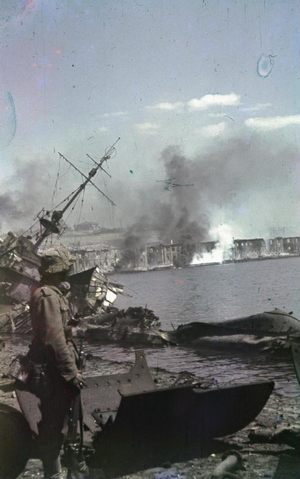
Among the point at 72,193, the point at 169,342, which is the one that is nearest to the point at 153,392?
the point at 169,342

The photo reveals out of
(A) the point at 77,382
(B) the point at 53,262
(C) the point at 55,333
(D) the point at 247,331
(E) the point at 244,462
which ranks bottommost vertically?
(E) the point at 244,462

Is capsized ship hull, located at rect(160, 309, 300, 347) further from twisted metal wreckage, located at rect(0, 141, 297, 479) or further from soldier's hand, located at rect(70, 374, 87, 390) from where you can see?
soldier's hand, located at rect(70, 374, 87, 390)

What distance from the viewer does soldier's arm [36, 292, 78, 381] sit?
17.1 ft

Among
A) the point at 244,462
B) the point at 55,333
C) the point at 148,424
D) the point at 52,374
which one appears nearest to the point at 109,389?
the point at 148,424

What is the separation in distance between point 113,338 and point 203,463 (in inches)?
814

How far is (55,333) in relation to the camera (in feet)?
17.4

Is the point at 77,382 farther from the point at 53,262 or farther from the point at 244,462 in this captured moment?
the point at 244,462

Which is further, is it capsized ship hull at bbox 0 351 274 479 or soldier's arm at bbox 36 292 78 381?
capsized ship hull at bbox 0 351 274 479

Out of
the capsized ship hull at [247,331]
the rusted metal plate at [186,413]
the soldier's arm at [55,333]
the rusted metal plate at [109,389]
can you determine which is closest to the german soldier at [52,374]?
the soldier's arm at [55,333]

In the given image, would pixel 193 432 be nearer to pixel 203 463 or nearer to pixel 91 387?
pixel 203 463

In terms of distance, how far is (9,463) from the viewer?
569cm

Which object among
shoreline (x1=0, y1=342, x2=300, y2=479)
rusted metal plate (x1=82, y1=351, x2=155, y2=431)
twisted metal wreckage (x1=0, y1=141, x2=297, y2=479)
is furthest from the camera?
rusted metal plate (x1=82, y1=351, x2=155, y2=431)

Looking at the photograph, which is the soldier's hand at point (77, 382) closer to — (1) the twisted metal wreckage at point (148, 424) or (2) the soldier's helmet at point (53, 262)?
(1) the twisted metal wreckage at point (148, 424)

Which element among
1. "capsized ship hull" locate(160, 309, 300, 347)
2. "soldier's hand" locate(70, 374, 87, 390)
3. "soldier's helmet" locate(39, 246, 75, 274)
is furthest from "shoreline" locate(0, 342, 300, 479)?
"capsized ship hull" locate(160, 309, 300, 347)
